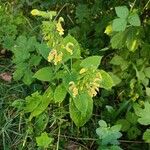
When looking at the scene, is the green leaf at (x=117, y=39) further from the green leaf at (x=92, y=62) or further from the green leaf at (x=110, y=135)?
the green leaf at (x=110, y=135)

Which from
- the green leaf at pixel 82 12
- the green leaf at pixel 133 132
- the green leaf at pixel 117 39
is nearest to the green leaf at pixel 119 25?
the green leaf at pixel 117 39

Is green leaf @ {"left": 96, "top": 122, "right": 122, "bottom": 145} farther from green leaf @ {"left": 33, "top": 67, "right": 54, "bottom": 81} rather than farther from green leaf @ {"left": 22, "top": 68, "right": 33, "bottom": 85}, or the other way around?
green leaf @ {"left": 22, "top": 68, "right": 33, "bottom": 85}

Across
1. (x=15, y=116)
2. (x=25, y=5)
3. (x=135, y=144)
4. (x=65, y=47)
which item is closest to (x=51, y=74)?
(x=65, y=47)

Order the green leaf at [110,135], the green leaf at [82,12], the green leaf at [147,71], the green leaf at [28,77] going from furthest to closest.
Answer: the green leaf at [82,12], the green leaf at [28,77], the green leaf at [147,71], the green leaf at [110,135]

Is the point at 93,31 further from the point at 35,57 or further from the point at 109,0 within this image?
the point at 35,57

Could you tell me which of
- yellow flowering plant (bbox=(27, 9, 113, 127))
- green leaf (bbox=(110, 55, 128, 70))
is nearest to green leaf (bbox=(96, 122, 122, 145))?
yellow flowering plant (bbox=(27, 9, 113, 127))

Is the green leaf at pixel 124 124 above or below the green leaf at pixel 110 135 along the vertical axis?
below

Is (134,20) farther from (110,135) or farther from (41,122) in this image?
(41,122)
